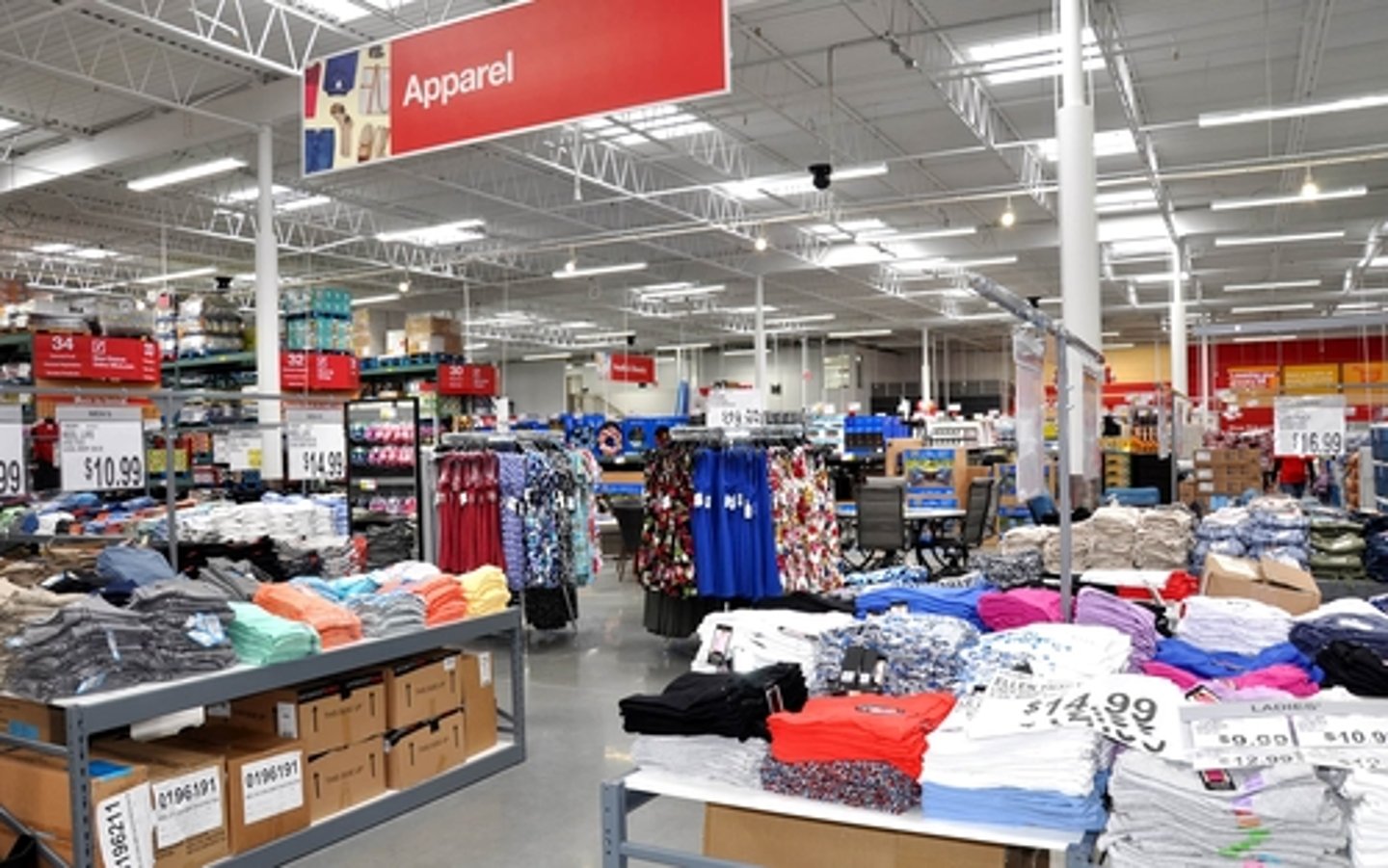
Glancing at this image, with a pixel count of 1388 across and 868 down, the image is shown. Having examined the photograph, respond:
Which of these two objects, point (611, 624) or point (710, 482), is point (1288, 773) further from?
point (611, 624)

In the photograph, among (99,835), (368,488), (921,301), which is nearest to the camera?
(99,835)

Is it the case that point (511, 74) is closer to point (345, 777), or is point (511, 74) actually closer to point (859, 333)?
point (345, 777)

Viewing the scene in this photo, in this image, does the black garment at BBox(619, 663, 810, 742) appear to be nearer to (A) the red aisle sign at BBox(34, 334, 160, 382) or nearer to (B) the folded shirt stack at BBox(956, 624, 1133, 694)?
(B) the folded shirt stack at BBox(956, 624, 1133, 694)

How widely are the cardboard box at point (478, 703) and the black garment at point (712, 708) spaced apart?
8.05ft

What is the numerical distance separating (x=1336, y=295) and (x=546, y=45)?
91.4ft

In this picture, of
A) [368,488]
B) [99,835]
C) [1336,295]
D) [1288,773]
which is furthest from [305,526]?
[1336,295]

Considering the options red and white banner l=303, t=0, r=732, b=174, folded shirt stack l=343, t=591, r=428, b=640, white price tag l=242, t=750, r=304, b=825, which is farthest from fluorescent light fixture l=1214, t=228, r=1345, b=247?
white price tag l=242, t=750, r=304, b=825

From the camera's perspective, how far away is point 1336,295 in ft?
87.6

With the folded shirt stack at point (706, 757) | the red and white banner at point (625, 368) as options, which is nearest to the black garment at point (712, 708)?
the folded shirt stack at point (706, 757)

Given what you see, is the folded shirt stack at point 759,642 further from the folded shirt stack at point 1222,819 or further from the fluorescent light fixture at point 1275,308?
the fluorescent light fixture at point 1275,308

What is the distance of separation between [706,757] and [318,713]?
221cm

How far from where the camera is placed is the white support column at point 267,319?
440 inches

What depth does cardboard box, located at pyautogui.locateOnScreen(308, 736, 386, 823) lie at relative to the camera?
13.3ft

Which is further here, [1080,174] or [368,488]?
[1080,174]
